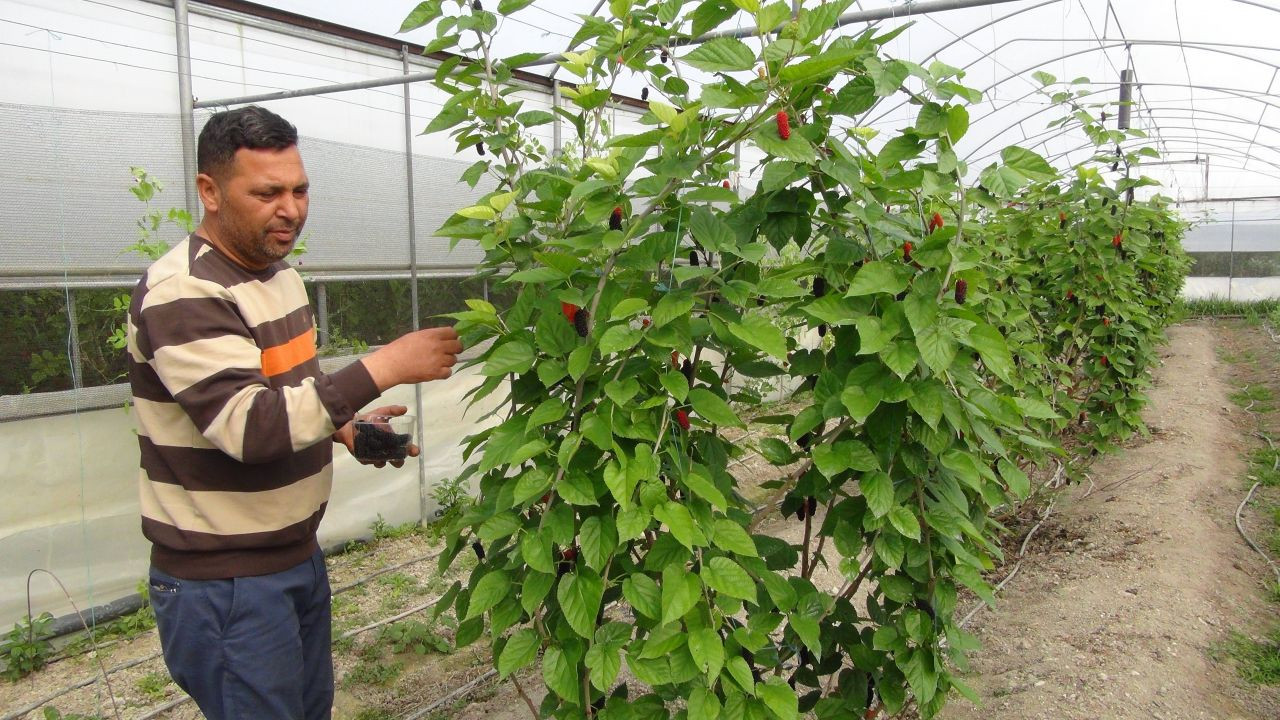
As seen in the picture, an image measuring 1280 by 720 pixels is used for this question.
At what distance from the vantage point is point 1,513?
3326 millimetres

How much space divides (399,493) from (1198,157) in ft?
58.0

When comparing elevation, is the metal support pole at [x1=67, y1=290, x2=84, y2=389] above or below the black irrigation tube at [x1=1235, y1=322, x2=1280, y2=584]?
above

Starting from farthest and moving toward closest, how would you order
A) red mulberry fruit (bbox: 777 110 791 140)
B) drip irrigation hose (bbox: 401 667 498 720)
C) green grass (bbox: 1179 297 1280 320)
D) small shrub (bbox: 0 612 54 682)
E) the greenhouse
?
green grass (bbox: 1179 297 1280 320), small shrub (bbox: 0 612 54 682), drip irrigation hose (bbox: 401 667 498 720), the greenhouse, red mulberry fruit (bbox: 777 110 791 140)

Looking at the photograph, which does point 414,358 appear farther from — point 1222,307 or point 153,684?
point 1222,307

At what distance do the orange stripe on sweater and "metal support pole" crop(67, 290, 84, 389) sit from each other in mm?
2335

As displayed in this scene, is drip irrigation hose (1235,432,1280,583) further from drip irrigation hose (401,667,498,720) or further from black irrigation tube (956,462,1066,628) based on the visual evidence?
drip irrigation hose (401,667,498,720)

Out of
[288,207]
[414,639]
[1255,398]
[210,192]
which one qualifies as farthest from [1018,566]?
[1255,398]

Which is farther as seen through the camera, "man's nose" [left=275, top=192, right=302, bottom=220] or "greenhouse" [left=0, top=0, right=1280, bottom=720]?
"man's nose" [left=275, top=192, right=302, bottom=220]

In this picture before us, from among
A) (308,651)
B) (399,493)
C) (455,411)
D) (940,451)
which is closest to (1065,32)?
(455,411)

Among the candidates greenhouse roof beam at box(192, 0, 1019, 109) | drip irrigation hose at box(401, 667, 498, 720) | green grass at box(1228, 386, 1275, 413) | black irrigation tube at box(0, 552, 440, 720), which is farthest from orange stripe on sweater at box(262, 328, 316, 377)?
green grass at box(1228, 386, 1275, 413)

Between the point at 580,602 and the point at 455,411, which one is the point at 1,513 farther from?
the point at 580,602

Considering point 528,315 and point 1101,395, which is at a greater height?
point 528,315

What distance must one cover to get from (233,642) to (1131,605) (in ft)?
10.9

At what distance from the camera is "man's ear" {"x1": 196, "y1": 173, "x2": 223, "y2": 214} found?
5.41 ft
